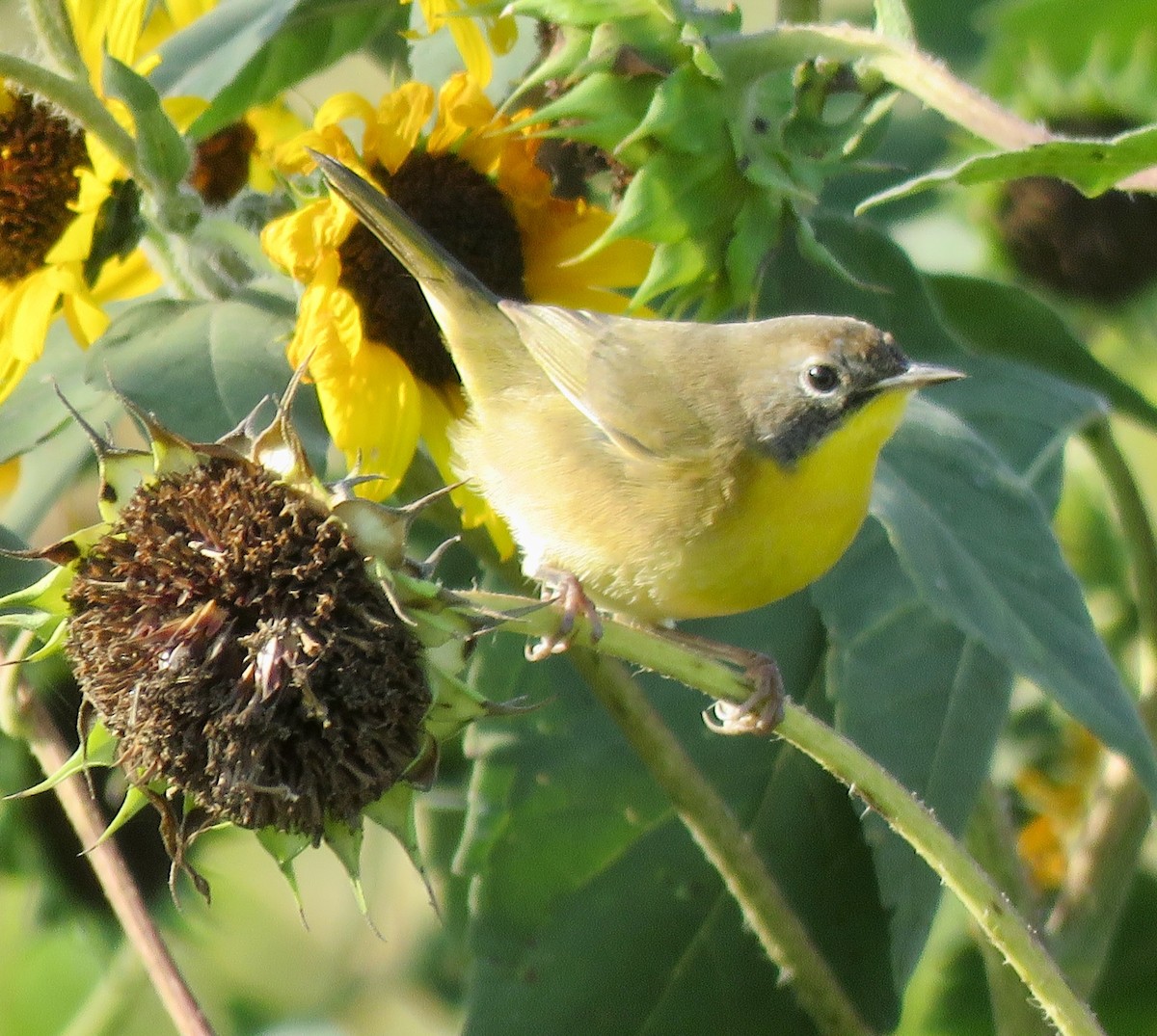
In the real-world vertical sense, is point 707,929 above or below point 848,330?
below

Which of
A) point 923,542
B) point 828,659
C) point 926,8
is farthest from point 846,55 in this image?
point 926,8

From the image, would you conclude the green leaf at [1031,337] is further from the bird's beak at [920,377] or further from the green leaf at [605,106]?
the green leaf at [605,106]

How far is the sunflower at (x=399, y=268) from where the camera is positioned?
75.8 inches

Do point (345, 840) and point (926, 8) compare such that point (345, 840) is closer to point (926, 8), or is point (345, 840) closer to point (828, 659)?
point (828, 659)

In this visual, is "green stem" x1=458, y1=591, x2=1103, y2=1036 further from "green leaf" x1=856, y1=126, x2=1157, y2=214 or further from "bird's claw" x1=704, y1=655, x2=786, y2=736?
"green leaf" x1=856, y1=126, x2=1157, y2=214

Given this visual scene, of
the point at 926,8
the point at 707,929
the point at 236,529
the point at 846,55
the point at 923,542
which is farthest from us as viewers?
the point at 926,8

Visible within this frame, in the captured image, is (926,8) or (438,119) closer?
(438,119)

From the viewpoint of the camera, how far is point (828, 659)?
207 cm

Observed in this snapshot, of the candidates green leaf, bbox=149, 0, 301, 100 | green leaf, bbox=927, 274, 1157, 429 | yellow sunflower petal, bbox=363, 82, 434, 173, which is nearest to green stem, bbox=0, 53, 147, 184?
green leaf, bbox=149, 0, 301, 100

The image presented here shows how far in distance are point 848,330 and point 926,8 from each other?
52.4 inches

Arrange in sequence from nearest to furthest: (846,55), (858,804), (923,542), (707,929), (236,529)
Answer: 1. (236,529)
2. (846,55)
3. (923,542)
4. (858,804)
5. (707,929)

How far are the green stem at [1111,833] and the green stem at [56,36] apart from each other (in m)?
1.34

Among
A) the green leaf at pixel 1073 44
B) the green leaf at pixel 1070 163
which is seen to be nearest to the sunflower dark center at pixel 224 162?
the green leaf at pixel 1070 163

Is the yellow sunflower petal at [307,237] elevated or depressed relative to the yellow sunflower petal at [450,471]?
elevated
